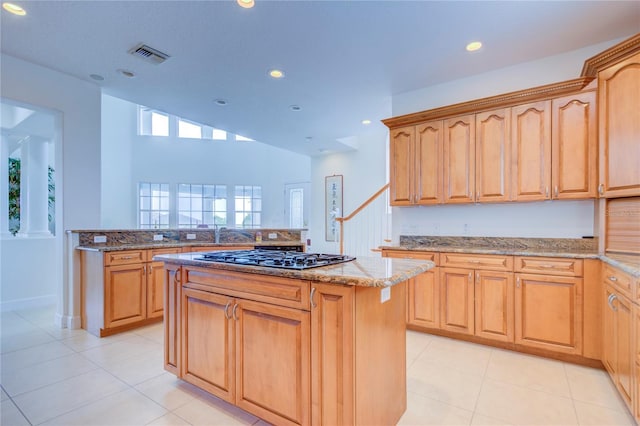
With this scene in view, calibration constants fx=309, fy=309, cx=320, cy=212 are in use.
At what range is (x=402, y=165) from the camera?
11.8ft

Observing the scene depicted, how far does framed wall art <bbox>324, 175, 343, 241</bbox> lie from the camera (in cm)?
667

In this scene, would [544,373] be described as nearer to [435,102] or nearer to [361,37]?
[435,102]

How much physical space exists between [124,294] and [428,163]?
11.8 ft

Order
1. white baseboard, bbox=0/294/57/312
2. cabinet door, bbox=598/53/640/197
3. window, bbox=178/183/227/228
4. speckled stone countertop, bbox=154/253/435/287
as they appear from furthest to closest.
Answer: window, bbox=178/183/227/228 < white baseboard, bbox=0/294/57/312 < cabinet door, bbox=598/53/640/197 < speckled stone countertop, bbox=154/253/435/287

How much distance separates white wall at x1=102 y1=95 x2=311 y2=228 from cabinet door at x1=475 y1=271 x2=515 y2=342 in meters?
6.01

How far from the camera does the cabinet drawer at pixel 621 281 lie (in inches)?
68.6

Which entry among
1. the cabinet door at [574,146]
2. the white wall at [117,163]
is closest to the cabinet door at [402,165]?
the cabinet door at [574,146]

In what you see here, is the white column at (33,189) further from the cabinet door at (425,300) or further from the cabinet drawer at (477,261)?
the cabinet drawer at (477,261)

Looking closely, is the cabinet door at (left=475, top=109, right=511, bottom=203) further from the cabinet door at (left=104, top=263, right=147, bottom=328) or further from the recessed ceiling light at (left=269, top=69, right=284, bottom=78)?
the cabinet door at (left=104, top=263, right=147, bottom=328)

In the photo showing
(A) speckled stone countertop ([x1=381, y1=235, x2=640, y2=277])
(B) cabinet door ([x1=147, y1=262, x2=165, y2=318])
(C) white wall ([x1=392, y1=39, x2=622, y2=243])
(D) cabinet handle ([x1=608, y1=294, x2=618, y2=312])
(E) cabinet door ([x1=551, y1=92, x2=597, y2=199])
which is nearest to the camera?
(D) cabinet handle ([x1=608, y1=294, x2=618, y2=312])

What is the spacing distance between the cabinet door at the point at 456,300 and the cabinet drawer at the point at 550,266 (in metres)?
0.43

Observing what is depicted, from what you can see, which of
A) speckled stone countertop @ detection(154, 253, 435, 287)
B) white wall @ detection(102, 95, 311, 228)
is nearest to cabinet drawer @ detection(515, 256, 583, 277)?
speckled stone countertop @ detection(154, 253, 435, 287)

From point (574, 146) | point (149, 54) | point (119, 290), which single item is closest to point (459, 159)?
point (574, 146)

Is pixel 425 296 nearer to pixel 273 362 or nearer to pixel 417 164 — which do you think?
pixel 417 164
